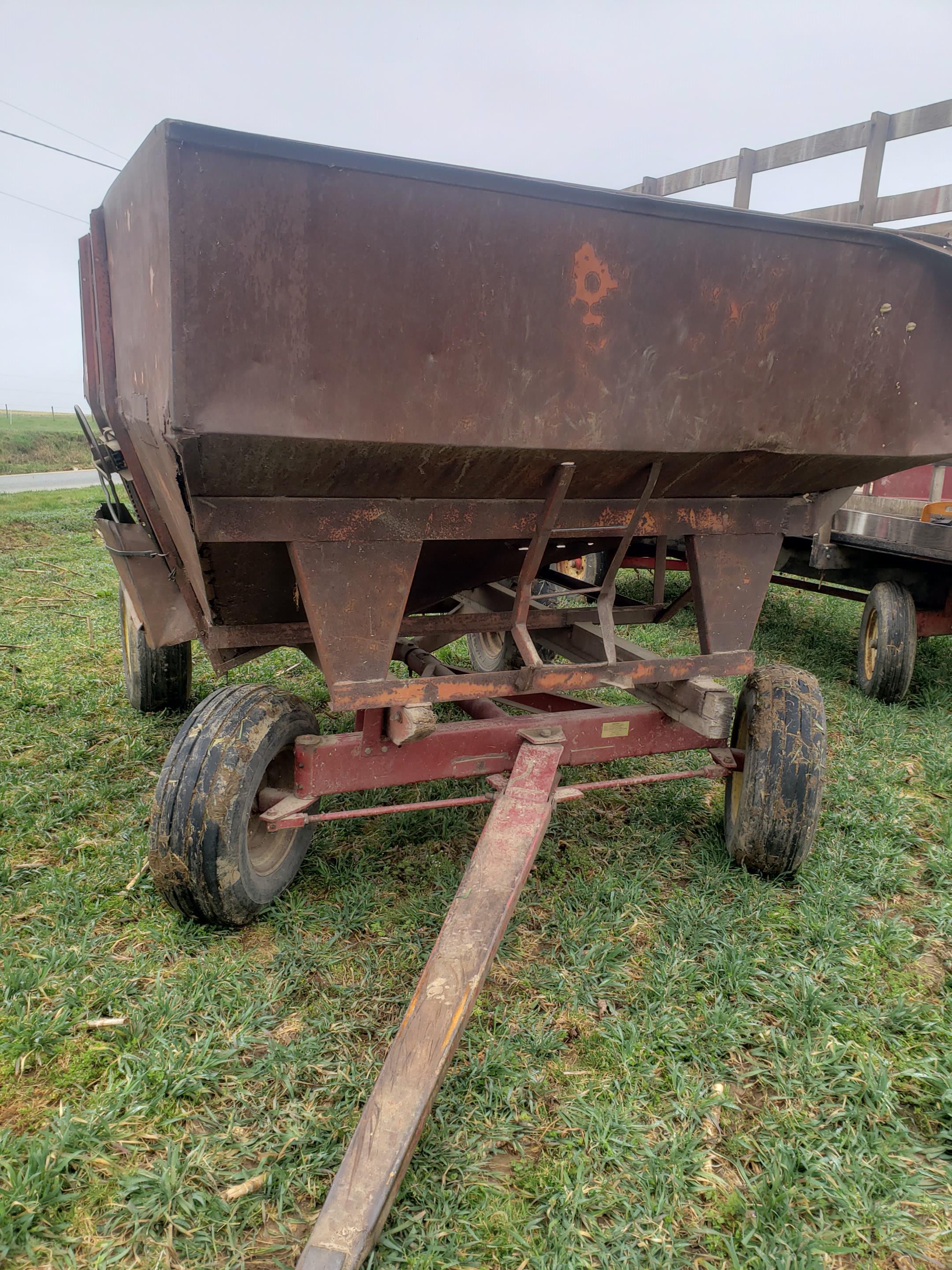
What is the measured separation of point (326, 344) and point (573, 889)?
2103 mm

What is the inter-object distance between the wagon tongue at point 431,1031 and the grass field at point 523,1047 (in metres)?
0.15

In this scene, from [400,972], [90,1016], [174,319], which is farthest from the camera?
[400,972]

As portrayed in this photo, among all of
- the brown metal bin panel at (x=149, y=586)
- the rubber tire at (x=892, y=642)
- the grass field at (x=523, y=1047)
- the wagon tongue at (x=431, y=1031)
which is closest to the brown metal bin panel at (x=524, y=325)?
the wagon tongue at (x=431, y=1031)

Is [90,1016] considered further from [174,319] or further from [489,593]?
[489,593]

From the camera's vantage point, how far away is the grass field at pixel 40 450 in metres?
22.5

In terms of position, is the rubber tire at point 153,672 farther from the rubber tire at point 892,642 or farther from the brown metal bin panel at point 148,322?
the rubber tire at point 892,642

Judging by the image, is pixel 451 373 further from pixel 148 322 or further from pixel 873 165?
pixel 873 165

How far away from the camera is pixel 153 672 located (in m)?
4.53

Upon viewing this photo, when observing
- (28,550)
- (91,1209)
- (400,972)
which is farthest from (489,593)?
(28,550)

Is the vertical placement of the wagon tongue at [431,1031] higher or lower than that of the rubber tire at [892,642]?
lower

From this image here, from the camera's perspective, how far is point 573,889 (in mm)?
3088

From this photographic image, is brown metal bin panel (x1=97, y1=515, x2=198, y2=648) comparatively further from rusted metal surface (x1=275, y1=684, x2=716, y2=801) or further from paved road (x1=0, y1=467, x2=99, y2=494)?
paved road (x1=0, y1=467, x2=99, y2=494)

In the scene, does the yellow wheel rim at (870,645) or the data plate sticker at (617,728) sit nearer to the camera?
the data plate sticker at (617,728)

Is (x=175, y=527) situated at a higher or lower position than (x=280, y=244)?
lower
